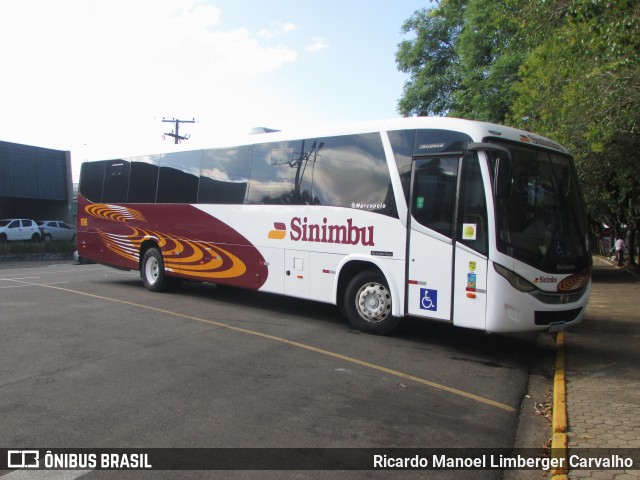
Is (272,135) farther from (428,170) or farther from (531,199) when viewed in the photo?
(531,199)

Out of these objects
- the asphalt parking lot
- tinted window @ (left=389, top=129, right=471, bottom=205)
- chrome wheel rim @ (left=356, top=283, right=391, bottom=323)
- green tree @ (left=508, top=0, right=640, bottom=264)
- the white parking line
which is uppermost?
green tree @ (left=508, top=0, right=640, bottom=264)

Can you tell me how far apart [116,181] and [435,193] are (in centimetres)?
913

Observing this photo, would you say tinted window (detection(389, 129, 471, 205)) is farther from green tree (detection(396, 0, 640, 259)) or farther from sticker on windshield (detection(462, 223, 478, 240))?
green tree (detection(396, 0, 640, 259))

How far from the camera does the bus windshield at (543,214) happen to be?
697cm

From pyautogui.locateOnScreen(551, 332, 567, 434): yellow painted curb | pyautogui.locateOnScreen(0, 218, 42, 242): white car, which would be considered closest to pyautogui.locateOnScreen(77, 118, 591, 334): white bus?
pyautogui.locateOnScreen(551, 332, 567, 434): yellow painted curb

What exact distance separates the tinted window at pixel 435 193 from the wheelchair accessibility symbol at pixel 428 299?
845 mm

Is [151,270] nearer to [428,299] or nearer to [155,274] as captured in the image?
[155,274]

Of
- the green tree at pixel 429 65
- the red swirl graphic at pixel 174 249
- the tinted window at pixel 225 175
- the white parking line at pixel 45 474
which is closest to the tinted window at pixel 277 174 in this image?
the tinted window at pixel 225 175

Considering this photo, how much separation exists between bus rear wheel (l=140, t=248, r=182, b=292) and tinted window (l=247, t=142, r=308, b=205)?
3.40 m

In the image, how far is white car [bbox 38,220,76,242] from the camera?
111 ft

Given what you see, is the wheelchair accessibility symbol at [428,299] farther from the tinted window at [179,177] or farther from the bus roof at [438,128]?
the tinted window at [179,177]

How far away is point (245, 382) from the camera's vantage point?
590 cm

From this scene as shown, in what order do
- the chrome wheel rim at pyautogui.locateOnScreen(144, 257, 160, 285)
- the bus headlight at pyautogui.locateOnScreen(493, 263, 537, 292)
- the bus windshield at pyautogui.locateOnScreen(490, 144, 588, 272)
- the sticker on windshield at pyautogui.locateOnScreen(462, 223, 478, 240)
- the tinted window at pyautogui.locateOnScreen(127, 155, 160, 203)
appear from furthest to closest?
the chrome wheel rim at pyautogui.locateOnScreen(144, 257, 160, 285) < the tinted window at pyautogui.locateOnScreen(127, 155, 160, 203) < the sticker on windshield at pyautogui.locateOnScreen(462, 223, 478, 240) < the bus windshield at pyautogui.locateOnScreen(490, 144, 588, 272) < the bus headlight at pyautogui.locateOnScreen(493, 263, 537, 292)

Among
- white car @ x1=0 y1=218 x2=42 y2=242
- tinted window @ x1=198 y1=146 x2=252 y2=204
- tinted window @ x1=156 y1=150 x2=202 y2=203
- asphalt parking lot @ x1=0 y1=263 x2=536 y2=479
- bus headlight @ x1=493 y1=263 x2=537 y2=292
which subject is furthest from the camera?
white car @ x1=0 y1=218 x2=42 y2=242
